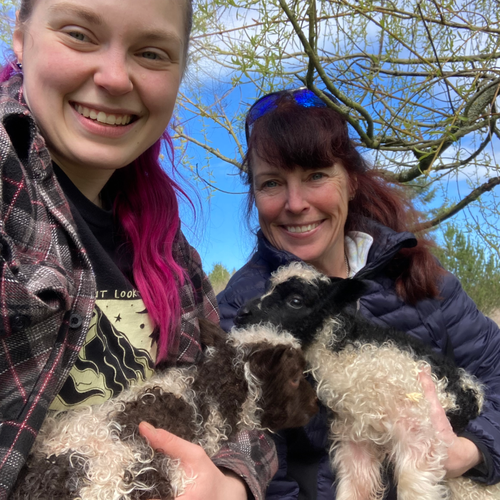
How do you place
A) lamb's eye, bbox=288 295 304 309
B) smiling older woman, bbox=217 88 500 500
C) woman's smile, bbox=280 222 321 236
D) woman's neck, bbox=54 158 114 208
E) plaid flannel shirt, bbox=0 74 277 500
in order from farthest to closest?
woman's smile, bbox=280 222 321 236 → smiling older woman, bbox=217 88 500 500 → lamb's eye, bbox=288 295 304 309 → woman's neck, bbox=54 158 114 208 → plaid flannel shirt, bbox=0 74 277 500

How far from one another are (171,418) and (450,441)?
1.52 m

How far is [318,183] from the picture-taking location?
9.87 feet

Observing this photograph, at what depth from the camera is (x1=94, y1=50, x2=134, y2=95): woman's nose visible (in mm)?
1655

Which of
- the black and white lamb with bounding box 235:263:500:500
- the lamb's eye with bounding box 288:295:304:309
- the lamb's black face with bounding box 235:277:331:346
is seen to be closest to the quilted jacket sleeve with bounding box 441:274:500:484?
the black and white lamb with bounding box 235:263:500:500

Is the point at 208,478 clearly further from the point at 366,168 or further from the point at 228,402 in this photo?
the point at 366,168

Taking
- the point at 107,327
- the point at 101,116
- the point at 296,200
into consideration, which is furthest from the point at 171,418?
the point at 296,200

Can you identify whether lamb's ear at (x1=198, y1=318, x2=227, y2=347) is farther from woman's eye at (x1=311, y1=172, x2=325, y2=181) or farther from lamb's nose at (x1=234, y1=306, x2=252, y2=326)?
woman's eye at (x1=311, y1=172, x2=325, y2=181)

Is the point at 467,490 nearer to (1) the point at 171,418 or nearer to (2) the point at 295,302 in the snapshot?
(2) the point at 295,302

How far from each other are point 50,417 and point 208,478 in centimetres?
66

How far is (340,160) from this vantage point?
10.1 feet

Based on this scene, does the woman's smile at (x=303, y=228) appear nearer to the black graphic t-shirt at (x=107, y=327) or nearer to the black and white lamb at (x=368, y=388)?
the black and white lamb at (x=368, y=388)

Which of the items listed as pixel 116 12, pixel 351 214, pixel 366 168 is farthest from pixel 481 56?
pixel 116 12

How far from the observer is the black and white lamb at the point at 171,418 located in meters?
1.55

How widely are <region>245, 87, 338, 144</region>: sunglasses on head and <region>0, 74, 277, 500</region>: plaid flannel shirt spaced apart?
1759mm
